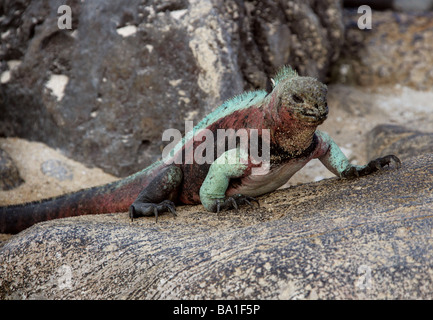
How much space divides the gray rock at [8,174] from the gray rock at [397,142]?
433cm

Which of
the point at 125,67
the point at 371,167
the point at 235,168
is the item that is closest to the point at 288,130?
the point at 235,168

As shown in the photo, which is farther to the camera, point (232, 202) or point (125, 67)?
point (125, 67)

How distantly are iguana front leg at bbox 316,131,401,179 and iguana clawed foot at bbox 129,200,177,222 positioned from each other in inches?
51.2

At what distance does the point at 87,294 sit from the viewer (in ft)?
10.0

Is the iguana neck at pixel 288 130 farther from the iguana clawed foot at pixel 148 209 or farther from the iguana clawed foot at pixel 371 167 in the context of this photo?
A: the iguana clawed foot at pixel 148 209

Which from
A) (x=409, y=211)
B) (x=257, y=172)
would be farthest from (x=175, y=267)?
(x=409, y=211)

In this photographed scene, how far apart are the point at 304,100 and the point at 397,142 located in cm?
325

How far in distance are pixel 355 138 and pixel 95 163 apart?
364 cm

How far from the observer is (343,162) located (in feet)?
13.2

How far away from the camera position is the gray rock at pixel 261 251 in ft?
8.75

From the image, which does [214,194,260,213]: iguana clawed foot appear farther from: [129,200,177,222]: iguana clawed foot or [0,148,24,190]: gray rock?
[0,148,24,190]: gray rock

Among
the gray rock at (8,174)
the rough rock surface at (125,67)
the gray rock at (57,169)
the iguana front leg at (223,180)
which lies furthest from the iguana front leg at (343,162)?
the gray rock at (8,174)

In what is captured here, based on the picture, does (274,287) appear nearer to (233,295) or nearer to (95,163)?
(233,295)

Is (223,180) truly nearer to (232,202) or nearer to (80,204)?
(232,202)
